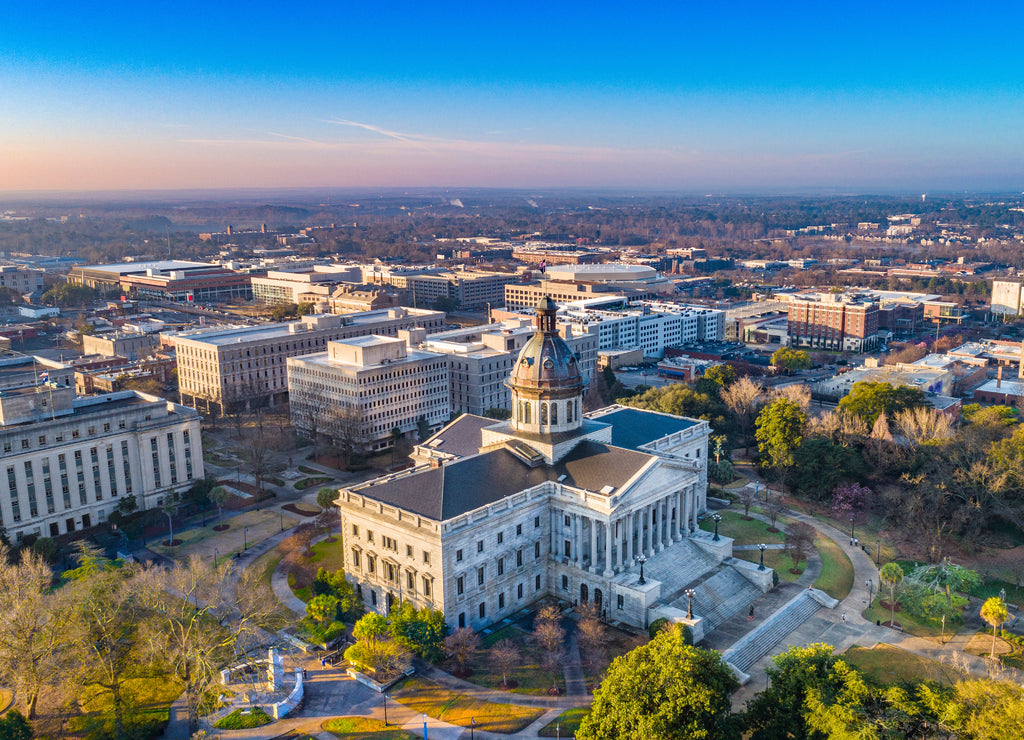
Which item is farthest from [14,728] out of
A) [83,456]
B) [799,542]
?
[799,542]

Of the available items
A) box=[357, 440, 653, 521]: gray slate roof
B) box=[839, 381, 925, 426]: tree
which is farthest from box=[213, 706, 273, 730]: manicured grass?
box=[839, 381, 925, 426]: tree

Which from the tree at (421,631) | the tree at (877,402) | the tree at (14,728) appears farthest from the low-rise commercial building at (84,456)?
the tree at (877,402)

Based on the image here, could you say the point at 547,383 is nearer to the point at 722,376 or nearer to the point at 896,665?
the point at 896,665

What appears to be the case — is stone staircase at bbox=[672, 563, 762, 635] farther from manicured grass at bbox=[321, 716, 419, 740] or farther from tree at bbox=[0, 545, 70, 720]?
tree at bbox=[0, 545, 70, 720]

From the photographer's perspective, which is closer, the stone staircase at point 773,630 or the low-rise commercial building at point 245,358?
the stone staircase at point 773,630

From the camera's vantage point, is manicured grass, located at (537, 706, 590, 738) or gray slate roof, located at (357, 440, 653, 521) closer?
manicured grass, located at (537, 706, 590, 738)

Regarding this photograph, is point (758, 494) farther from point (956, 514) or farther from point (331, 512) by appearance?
point (331, 512)

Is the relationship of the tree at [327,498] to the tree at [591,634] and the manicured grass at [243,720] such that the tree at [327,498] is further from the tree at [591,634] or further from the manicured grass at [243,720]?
the tree at [591,634]
